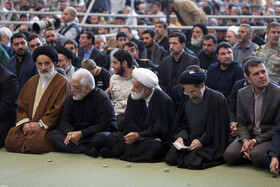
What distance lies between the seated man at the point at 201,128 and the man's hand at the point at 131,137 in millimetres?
427

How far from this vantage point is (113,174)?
17.7 ft

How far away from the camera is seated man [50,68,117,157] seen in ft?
20.4

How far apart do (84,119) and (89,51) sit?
10.4 ft

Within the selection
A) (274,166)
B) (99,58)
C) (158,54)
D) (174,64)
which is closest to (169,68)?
(174,64)

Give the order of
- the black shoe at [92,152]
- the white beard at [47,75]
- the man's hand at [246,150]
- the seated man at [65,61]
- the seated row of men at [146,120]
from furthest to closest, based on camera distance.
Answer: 1. the seated man at [65,61]
2. the white beard at [47,75]
3. the black shoe at [92,152]
4. the seated row of men at [146,120]
5. the man's hand at [246,150]

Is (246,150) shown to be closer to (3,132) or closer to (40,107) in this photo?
(40,107)

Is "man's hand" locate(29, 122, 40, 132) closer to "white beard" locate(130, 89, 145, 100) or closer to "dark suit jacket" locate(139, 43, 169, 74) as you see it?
"white beard" locate(130, 89, 145, 100)

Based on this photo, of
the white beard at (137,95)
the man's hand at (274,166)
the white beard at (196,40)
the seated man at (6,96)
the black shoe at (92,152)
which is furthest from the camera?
the white beard at (196,40)

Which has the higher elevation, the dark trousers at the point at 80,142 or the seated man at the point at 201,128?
the seated man at the point at 201,128

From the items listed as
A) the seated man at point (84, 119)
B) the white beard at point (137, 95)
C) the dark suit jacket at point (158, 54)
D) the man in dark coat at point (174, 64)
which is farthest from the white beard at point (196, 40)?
the white beard at point (137, 95)

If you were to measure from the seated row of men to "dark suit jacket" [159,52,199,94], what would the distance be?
102 centimetres

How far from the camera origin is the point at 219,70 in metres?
7.41

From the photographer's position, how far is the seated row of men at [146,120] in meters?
5.51

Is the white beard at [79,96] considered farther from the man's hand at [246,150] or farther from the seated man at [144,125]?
the man's hand at [246,150]
